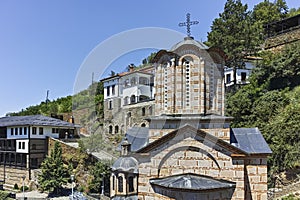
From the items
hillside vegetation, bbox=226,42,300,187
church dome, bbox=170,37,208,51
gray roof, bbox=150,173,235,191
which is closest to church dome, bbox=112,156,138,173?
gray roof, bbox=150,173,235,191

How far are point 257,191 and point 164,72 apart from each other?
5763mm

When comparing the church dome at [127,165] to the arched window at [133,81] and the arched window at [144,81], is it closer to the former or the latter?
the arched window at [144,81]

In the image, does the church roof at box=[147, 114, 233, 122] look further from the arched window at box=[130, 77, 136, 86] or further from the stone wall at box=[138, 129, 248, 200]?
the arched window at box=[130, 77, 136, 86]

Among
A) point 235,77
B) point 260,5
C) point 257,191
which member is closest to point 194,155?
point 257,191

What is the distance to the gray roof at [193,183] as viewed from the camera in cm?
962

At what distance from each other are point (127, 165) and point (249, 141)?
200 inches

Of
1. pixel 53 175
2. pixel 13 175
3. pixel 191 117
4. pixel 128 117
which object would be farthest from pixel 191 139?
pixel 13 175

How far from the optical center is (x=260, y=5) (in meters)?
39.5

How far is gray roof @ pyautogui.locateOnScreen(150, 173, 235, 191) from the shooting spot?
962 cm

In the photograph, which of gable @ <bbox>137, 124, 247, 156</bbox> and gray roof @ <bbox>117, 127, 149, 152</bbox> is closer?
gable @ <bbox>137, 124, 247, 156</bbox>

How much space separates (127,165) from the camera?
39.6 ft

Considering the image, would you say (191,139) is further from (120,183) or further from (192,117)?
(120,183)

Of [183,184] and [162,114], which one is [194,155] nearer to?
[183,184]

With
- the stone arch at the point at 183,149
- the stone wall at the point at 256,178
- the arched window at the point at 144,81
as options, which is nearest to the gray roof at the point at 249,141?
the stone wall at the point at 256,178
